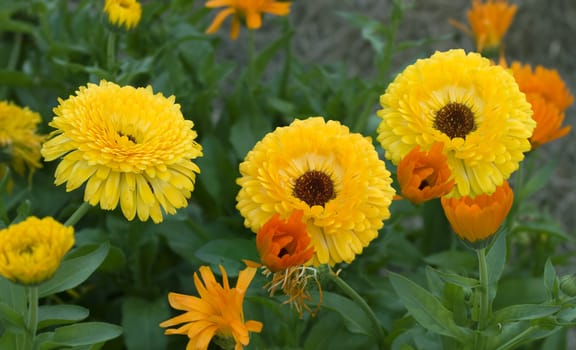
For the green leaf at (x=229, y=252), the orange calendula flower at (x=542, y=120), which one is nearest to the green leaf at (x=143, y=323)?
the green leaf at (x=229, y=252)

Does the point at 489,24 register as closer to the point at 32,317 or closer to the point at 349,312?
the point at 349,312

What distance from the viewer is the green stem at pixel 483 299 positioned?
3.90 feet

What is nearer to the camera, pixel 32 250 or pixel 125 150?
pixel 32 250

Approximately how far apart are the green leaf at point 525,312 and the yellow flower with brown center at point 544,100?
0.45m

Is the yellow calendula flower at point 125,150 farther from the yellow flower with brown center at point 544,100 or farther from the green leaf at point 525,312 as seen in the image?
the yellow flower with brown center at point 544,100

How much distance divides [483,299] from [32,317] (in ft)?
2.08

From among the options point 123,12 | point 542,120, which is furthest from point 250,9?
point 542,120

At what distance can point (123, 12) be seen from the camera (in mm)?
1548

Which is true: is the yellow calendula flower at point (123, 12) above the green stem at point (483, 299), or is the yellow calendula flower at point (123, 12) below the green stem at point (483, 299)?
above

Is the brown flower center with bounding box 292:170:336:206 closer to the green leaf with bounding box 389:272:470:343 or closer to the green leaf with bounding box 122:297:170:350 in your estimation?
the green leaf with bounding box 389:272:470:343

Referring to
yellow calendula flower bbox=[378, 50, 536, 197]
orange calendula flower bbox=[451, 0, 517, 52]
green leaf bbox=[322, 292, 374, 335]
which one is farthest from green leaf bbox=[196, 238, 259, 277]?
orange calendula flower bbox=[451, 0, 517, 52]

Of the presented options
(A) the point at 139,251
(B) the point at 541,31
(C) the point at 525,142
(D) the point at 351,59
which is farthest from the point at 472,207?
(B) the point at 541,31

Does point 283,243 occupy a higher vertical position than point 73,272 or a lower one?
higher

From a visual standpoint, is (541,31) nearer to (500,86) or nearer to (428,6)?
(428,6)
